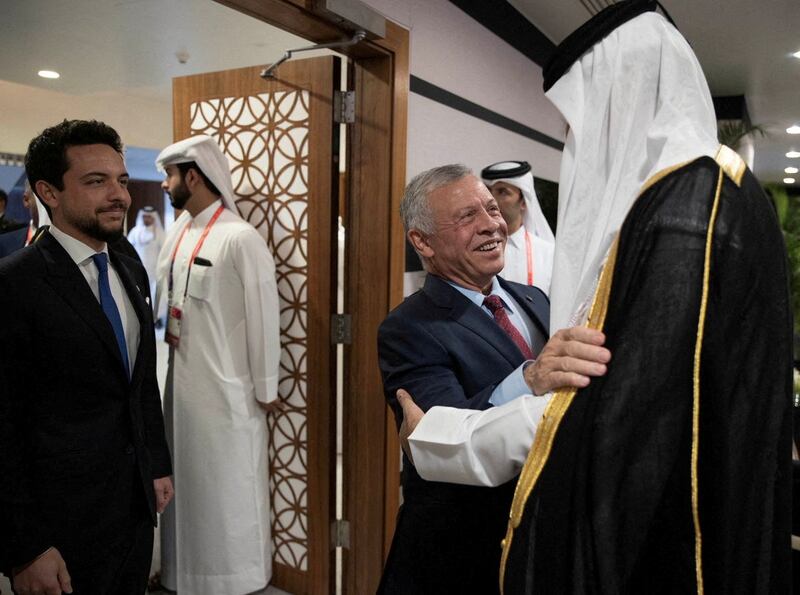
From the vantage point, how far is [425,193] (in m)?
1.72

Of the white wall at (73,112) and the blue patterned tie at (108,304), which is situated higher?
the white wall at (73,112)

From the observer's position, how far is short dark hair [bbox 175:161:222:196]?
117 inches

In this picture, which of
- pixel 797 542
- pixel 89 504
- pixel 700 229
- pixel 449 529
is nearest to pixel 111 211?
pixel 89 504

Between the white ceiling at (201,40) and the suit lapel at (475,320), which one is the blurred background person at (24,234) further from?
the suit lapel at (475,320)

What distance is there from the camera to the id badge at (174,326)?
116 inches

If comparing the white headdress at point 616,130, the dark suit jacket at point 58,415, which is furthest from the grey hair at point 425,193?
the dark suit jacket at point 58,415

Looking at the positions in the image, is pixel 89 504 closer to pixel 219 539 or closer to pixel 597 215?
pixel 219 539

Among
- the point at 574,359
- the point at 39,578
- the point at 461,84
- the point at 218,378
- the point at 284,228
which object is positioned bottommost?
the point at 39,578

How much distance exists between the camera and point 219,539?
294cm

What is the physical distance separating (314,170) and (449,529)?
1.77 meters

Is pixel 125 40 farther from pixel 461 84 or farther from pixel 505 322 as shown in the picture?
pixel 505 322

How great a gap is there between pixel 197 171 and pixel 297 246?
0.56 metres

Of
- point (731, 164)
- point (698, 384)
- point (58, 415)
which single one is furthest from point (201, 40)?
point (698, 384)

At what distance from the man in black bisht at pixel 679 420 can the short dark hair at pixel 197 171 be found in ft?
8.00
